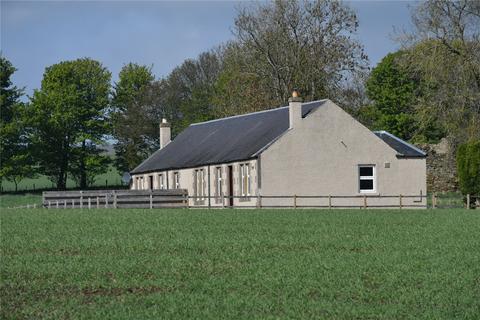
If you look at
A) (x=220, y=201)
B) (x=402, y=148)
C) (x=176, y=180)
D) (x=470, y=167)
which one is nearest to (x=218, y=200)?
(x=220, y=201)

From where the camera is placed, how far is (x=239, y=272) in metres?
18.7

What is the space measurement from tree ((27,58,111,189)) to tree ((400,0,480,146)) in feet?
127

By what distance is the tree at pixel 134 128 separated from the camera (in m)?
87.5

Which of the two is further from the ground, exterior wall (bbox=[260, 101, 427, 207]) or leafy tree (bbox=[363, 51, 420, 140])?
leafy tree (bbox=[363, 51, 420, 140])

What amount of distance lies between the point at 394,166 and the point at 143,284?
121ft

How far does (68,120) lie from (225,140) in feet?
104

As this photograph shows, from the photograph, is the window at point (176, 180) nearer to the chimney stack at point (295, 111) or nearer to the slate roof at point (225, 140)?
the slate roof at point (225, 140)

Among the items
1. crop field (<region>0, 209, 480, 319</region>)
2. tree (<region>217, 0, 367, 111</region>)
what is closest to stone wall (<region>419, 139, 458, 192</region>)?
tree (<region>217, 0, 367, 111</region>)

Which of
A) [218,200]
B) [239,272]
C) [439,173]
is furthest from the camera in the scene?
[439,173]

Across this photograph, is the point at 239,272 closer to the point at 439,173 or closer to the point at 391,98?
the point at 439,173

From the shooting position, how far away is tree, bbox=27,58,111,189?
84.4 metres

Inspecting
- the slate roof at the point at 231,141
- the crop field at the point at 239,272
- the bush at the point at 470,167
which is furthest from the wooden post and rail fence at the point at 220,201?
the crop field at the point at 239,272

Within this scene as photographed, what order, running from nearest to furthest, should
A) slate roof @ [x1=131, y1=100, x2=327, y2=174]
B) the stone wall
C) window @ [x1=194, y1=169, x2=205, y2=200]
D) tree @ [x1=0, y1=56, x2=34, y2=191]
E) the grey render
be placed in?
the grey render → slate roof @ [x1=131, y1=100, x2=327, y2=174] → window @ [x1=194, y1=169, x2=205, y2=200] → the stone wall → tree @ [x1=0, y1=56, x2=34, y2=191]

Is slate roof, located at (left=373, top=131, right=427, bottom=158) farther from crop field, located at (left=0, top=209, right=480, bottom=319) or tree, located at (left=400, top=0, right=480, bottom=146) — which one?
crop field, located at (left=0, top=209, right=480, bottom=319)
